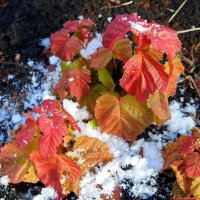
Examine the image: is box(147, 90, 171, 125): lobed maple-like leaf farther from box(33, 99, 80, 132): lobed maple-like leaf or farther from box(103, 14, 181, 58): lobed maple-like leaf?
→ box(33, 99, 80, 132): lobed maple-like leaf

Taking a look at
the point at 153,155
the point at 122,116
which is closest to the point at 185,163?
the point at 153,155

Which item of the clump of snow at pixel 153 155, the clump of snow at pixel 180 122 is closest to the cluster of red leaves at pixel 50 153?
the clump of snow at pixel 153 155

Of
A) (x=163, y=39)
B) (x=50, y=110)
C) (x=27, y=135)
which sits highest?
(x=163, y=39)

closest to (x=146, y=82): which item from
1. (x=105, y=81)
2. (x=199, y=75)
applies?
(x=105, y=81)

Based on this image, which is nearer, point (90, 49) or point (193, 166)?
point (193, 166)

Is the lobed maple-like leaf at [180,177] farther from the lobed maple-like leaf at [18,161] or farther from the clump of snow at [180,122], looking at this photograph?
the lobed maple-like leaf at [18,161]

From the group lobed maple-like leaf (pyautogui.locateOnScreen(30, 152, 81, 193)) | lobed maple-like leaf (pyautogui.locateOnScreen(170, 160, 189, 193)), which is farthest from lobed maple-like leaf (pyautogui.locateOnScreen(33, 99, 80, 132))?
lobed maple-like leaf (pyautogui.locateOnScreen(170, 160, 189, 193))

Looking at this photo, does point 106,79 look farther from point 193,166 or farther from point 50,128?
point 193,166

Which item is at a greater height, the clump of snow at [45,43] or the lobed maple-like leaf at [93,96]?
the clump of snow at [45,43]
